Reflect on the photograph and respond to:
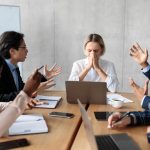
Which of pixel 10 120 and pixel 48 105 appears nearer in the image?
pixel 10 120

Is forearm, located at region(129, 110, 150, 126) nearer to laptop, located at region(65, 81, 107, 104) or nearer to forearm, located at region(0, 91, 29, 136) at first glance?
laptop, located at region(65, 81, 107, 104)

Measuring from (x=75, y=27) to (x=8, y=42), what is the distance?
1.62 metres

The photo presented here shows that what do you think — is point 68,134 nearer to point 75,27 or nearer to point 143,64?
point 143,64

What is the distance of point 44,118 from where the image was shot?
1.77 metres

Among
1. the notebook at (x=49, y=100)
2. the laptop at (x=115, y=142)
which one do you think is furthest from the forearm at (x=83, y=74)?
the laptop at (x=115, y=142)

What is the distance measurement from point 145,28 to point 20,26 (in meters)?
1.82

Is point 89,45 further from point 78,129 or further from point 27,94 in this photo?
point 27,94

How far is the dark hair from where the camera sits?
2504 mm

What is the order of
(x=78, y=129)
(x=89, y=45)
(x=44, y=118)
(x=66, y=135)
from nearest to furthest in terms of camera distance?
(x=66, y=135) < (x=78, y=129) < (x=44, y=118) < (x=89, y=45)

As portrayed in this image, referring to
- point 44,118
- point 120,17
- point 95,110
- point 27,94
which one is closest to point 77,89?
point 95,110

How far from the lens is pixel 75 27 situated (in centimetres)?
397

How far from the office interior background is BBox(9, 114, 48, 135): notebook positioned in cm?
238

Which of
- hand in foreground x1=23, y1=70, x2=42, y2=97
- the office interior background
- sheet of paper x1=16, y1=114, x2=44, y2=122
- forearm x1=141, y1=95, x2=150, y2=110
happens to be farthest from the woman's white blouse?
hand in foreground x1=23, y1=70, x2=42, y2=97

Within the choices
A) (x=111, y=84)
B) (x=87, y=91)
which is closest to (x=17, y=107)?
(x=87, y=91)
